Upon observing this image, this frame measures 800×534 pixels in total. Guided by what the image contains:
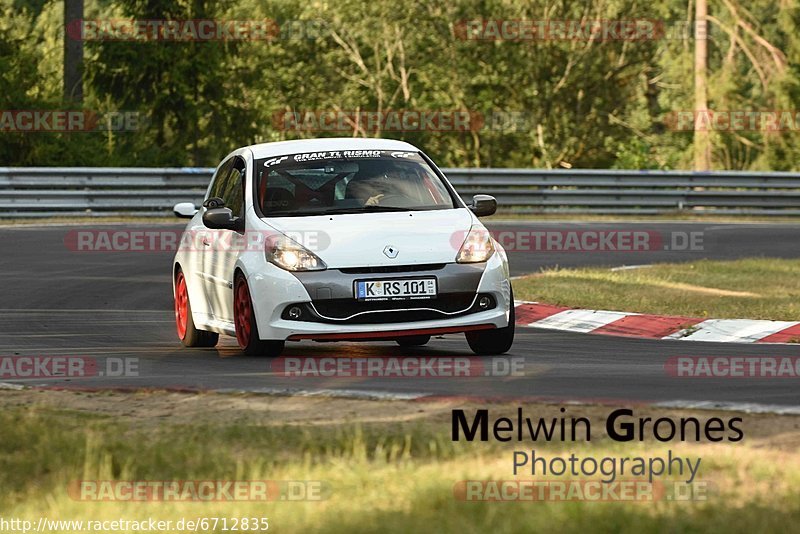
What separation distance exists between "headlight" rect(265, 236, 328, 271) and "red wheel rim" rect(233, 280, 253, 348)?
0.34 meters

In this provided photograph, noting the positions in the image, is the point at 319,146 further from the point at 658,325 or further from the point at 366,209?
the point at 658,325

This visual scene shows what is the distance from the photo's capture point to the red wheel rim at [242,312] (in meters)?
11.1

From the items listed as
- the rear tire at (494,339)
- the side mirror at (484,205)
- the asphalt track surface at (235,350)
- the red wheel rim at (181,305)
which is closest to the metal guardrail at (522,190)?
the asphalt track surface at (235,350)

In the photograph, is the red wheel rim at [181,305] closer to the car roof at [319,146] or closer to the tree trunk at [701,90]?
the car roof at [319,146]

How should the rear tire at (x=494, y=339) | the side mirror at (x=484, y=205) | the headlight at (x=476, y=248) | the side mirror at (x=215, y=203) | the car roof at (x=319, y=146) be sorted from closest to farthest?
the headlight at (x=476, y=248)
the rear tire at (x=494, y=339)
the side mirror at (x=484, y=205)
the car roof at (x=319, y=146)
the side mirror at (x=215, y=203)

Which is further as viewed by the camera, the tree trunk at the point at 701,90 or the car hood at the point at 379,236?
the tree trunk at the point at 701,90

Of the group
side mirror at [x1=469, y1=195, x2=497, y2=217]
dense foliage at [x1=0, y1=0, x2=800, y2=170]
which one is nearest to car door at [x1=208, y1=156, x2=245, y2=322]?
side mirror at [x1=469, y1=195, x2=497, y2=217]

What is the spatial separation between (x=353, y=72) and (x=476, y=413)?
4535 cm

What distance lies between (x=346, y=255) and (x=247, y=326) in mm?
1011

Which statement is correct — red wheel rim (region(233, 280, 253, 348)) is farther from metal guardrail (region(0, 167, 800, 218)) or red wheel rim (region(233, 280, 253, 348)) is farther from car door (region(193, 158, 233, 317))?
metal guardrail (region(0, 167, 800, 218))

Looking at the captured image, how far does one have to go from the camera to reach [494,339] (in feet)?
37.0

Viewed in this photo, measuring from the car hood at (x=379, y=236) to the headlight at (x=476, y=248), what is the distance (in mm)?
45

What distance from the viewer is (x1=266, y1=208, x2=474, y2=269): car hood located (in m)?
10.7

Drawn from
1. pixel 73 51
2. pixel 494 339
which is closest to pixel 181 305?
pixel 494 339
